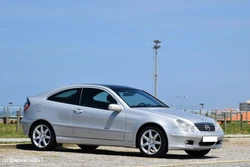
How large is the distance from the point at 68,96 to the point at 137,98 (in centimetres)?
161

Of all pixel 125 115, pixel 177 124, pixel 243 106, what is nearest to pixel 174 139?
pixel 177 124

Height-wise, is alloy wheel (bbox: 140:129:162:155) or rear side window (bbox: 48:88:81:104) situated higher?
rear side window (bbox: 48:88:81:104)

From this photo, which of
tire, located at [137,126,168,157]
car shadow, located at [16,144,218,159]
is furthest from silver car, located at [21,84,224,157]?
car shadow, located at [16,144,218,159]

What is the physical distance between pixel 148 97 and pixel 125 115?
1.26 meters

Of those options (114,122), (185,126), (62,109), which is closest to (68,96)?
(62,109)

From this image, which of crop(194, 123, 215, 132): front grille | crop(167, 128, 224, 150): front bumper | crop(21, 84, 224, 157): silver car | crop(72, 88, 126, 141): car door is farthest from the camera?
crop(72, 88, 126, 141): car door

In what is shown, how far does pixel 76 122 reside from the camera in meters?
14.9

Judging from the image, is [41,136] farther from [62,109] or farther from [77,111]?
[77,111]

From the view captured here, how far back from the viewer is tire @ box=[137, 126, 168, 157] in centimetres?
1362

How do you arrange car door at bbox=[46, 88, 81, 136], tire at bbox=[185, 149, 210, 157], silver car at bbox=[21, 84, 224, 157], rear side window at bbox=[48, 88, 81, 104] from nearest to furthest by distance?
silver car at bbox=[21, 84, 224, 157], tire at bbox=[185, 149, 210, 157], car door at bbox=[46, 88, 81, 136], rear side window at bbox=[48, 88, 81, 104]

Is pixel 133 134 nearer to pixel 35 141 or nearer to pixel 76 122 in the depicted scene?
pixel 76 122

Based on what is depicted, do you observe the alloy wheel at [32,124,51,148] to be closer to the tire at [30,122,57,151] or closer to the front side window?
the tire at [30,122,57,151]

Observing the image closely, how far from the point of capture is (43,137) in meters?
15.1

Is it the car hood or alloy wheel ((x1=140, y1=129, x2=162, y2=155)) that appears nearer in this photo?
alloy wheel ((x1=140, y1=129, x2=162, y2=155))
